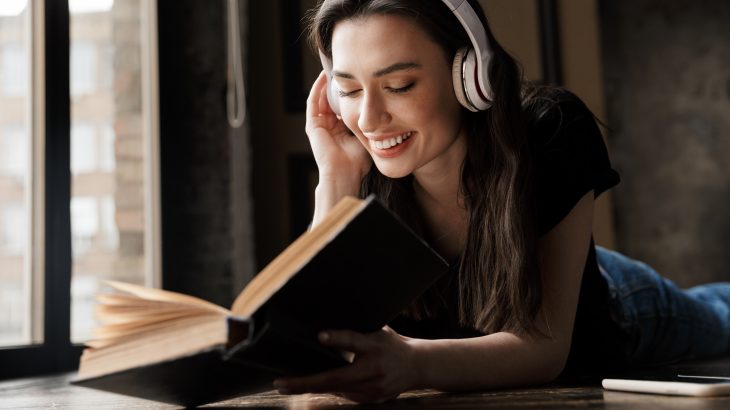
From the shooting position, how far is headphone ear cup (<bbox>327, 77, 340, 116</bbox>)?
1.34m

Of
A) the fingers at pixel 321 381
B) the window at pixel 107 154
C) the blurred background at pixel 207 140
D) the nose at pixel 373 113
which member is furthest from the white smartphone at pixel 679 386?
the window at pixel 107 154

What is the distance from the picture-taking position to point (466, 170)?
1.36 meters

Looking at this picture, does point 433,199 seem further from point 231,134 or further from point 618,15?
point 618,15

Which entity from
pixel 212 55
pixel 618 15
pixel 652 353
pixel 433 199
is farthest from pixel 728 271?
pixel 433 199

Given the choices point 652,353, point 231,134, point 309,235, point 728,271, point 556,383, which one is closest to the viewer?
point 309,235

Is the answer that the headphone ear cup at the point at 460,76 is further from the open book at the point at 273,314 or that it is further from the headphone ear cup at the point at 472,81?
the open book at the point at 273,314

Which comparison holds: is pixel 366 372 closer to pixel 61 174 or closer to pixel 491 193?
pixel 491 193

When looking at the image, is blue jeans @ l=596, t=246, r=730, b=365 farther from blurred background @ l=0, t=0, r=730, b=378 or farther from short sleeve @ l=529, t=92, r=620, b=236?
blurred background @ l=0, t=0, r=730, b=378

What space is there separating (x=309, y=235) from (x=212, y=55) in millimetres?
2331

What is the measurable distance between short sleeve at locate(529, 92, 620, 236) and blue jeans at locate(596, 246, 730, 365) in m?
0.55

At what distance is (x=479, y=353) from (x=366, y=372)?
234 mm

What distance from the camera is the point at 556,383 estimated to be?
1222 mm

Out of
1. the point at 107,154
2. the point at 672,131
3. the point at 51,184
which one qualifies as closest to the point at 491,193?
the point at 51,184

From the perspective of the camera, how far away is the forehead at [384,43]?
4.01ft
